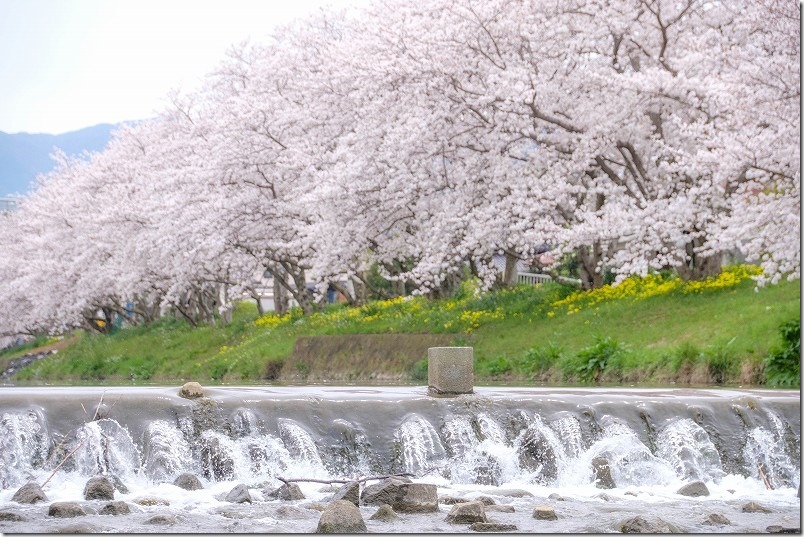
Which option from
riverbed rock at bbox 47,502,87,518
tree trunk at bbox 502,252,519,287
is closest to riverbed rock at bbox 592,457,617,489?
riverbed rock at bbox 47,502,87,518

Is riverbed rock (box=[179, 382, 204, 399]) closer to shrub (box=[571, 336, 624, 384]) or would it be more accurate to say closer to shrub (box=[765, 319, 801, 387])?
shrub (box=[571, 336, 624, 384])

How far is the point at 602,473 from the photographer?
13781 mm

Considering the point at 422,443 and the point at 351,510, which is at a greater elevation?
the point at 422,443

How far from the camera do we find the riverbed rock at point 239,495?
11.9m

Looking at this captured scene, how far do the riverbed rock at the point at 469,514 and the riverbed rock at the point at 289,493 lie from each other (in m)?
2.25

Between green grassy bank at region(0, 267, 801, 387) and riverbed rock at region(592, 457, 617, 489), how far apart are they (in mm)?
6615

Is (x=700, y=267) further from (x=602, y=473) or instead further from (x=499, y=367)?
(x=602, y=473)

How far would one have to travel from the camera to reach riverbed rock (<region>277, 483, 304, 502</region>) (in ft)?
40.0

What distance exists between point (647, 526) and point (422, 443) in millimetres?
4857

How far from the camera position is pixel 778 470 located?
47.3 feet

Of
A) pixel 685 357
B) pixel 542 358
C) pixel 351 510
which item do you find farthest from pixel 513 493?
pixel 542 358

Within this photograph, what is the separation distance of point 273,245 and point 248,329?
4440mm

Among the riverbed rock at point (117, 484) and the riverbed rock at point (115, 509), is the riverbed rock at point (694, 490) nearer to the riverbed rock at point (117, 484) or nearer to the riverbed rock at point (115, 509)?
the riverbed rock at point (115, 509)

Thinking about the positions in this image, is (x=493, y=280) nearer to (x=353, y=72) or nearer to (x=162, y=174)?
(x=353, y=72)
